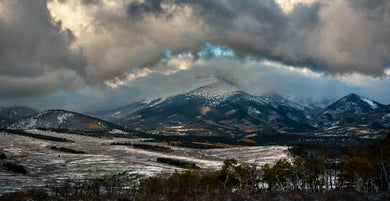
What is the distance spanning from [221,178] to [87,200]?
64.2 metres

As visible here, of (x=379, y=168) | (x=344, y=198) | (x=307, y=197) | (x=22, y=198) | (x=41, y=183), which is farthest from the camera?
(x=41, y=183)

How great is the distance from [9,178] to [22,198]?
4858 inches

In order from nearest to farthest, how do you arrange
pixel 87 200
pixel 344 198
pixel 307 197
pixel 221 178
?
pixel 344 198 < pixel 307 197 < pixel 87 200 < pixel 221 178

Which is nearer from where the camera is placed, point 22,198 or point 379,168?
point 22,198

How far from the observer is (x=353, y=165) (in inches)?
4094

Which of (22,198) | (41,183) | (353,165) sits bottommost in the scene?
(41,183)

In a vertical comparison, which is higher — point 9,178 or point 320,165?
point 320,165

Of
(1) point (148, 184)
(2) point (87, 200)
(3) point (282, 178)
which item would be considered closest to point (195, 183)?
(1) point (148, 184)

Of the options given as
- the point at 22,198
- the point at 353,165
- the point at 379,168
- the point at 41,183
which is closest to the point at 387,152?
the point at 353,165

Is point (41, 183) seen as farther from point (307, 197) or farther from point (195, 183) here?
point (307, 197)

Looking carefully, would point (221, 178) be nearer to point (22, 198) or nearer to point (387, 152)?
point (387, 152)

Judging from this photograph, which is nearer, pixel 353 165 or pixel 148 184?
pixel 353 165

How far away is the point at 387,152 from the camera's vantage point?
100938 millimetres

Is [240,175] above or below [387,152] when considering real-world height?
below
